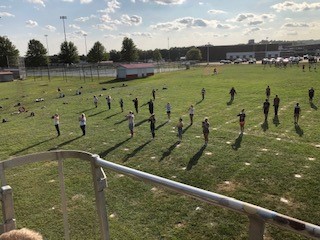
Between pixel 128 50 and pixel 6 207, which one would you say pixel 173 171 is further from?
pixel 128 50

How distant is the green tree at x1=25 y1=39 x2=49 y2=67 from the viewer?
343 feet

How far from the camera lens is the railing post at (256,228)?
6.01 ft

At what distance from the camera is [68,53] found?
109500 mm

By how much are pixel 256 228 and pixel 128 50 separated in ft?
364

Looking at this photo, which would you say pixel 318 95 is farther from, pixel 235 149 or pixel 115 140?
pixel 115 140

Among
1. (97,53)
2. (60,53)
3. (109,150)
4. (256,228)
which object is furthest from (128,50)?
(256,228)

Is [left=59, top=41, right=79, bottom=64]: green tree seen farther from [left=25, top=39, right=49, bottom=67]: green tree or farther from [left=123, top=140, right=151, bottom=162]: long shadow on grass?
[left=123, top=140, right=151, bottom=162]: long shadow on grass

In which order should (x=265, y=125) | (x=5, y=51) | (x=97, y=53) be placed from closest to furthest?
(x=265, y=125) → (x=5, y=51) → (x=97, y=53)

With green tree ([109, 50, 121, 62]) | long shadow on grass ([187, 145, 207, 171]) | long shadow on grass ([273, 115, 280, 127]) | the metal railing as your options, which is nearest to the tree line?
green tree ([109, 50, 121, 62])

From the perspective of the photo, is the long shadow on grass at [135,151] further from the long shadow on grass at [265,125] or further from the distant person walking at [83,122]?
the long shadow on grass at [265,125]

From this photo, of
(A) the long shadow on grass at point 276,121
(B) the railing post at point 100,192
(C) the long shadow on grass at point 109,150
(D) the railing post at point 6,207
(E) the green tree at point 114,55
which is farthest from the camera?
(E) the green tree at point 114,55

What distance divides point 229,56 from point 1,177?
152343 mm

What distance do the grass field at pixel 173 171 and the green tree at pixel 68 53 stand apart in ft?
283

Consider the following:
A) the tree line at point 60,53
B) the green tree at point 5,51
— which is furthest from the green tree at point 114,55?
the green tree at point 5,51
